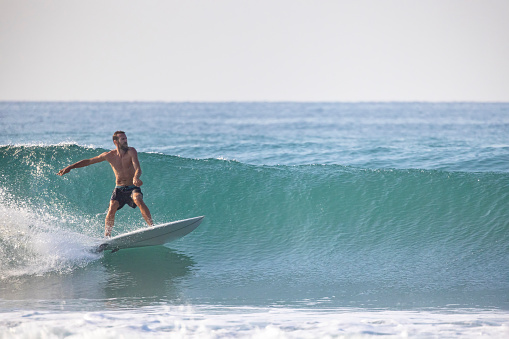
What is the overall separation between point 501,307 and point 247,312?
104 inches

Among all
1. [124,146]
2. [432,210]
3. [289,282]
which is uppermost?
[124,146]

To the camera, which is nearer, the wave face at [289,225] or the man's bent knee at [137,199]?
the wave face at [289,225]

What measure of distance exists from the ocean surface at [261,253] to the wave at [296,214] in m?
0.03

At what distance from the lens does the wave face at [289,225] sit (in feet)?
20.2

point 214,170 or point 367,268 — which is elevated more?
point 214,170

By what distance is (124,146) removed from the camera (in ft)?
21.8

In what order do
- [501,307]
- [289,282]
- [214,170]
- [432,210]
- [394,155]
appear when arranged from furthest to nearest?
1. [394,155]
2. [214,170]
3. [432,210]
4. [289,282]
5. [501,307]

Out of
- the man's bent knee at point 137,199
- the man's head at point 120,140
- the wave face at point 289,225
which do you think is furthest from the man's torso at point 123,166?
the wave face at point 289,225

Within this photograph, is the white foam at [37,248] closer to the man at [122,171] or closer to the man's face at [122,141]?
the man at [122,171]

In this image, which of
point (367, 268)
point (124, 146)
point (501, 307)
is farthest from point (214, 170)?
point (501, 307)

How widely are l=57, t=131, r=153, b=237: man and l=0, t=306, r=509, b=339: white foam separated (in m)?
1.95

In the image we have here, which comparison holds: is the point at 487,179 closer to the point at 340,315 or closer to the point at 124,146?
the point at 340,315

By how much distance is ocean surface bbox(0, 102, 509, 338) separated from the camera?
463cm

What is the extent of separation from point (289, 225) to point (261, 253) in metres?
1.17
